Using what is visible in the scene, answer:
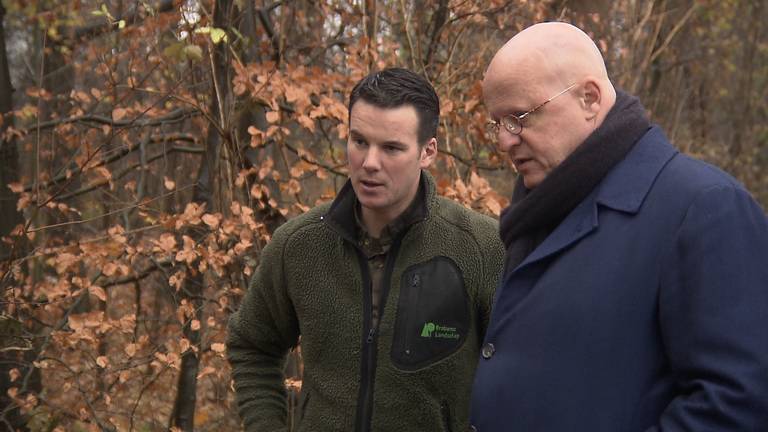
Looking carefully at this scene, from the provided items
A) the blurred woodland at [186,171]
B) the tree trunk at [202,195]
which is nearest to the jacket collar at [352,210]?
the blurred woodland at [186,171]

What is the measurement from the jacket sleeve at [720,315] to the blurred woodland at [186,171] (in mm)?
3227

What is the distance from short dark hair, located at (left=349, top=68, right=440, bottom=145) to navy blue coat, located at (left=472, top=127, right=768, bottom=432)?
100 centimetres

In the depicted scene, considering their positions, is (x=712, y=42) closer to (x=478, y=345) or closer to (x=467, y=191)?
(x=467, y=191)

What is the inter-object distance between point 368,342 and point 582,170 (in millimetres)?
1016

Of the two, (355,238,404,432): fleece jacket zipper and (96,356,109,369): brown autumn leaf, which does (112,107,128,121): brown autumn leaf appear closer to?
(96,356,109,369): brown autumn leaf

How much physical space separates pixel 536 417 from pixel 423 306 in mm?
850

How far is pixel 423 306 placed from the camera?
2863 mm

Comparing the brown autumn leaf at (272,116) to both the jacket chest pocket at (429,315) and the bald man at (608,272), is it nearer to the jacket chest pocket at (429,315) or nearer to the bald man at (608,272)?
the jacket chest pocket at (429,315)

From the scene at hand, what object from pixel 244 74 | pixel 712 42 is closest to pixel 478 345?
pixel 244 74

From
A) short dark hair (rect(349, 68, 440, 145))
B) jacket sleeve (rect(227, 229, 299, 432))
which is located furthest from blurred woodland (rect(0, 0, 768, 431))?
short dark hair (rect(349, 68, 440, 145))

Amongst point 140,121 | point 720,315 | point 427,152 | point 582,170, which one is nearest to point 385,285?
point 427,152

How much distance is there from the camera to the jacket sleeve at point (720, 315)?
1.77 meters

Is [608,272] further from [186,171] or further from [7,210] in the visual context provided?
[7,210]

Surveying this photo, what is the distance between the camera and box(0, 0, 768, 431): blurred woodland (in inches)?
206
